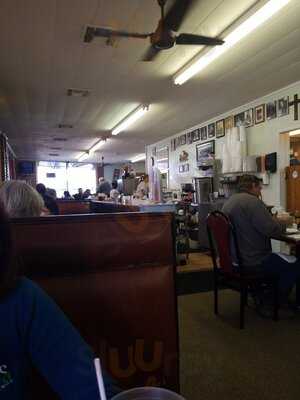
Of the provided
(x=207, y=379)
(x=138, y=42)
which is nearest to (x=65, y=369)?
(x=207, y=379)

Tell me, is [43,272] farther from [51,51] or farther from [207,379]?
[51,51]

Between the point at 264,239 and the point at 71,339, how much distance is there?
2.83 m

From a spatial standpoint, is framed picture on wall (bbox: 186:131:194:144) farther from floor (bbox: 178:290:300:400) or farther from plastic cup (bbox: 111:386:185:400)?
plastic cup (bbox: 111:386:185:400)

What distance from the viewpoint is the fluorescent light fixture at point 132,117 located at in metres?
6.65

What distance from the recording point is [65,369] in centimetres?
87

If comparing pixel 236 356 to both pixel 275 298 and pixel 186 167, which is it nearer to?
pixel 275 298

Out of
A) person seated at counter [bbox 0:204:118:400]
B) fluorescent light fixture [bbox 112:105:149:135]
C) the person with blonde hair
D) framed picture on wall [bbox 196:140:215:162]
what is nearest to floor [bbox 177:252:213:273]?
framed picture on wall [bbox 196:140:215:162]

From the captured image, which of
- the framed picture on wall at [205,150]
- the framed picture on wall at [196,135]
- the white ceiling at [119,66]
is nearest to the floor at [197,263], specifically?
the framed picture on wall at [205,150]

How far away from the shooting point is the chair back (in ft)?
10.5

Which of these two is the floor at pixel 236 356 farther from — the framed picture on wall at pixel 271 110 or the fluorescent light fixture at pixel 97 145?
the fluorescent light fixture at pixel 97 145

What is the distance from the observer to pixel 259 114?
621 cm

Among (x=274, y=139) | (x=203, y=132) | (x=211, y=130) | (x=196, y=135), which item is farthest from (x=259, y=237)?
(x=196, y=135)

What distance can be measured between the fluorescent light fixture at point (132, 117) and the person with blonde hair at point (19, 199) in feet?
15.4

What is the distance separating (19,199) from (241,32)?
9.06 ft
